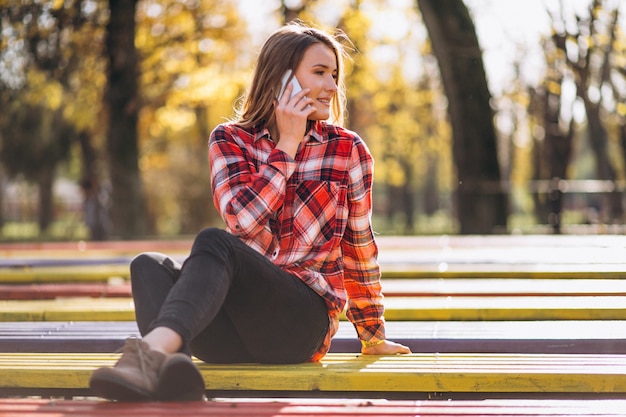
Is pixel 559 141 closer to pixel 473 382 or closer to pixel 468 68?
pixel 468 68

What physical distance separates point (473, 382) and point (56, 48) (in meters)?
18.4

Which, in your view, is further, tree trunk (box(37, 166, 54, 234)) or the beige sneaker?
tree trunk (box(37, 166, 54, 234))

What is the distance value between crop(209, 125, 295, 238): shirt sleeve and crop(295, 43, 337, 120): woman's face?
261 mm

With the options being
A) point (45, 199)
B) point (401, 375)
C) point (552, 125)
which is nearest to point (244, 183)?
point (401, 375)

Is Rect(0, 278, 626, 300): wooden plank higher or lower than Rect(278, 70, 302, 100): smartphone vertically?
lower

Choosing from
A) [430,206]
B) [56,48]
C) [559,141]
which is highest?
[56,48]

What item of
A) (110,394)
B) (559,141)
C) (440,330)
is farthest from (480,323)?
(559,141)

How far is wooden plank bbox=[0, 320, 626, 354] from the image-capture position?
3812mm

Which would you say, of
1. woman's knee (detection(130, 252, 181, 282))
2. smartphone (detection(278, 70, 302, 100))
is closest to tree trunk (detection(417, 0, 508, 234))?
smartphone (detection(278, 70, 302, 100))

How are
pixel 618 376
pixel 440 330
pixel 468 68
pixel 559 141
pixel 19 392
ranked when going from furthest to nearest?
pixel 559 141
pixel 468 68
pixel 440 330
pixel 19 392
pixel 618 376

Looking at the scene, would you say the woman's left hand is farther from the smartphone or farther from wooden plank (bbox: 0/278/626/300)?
wooden plank (bbox: 0/278/626/300)

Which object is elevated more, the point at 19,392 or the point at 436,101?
the point at 436,101

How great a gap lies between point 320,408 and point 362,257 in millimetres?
1019

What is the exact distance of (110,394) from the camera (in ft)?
9.06
